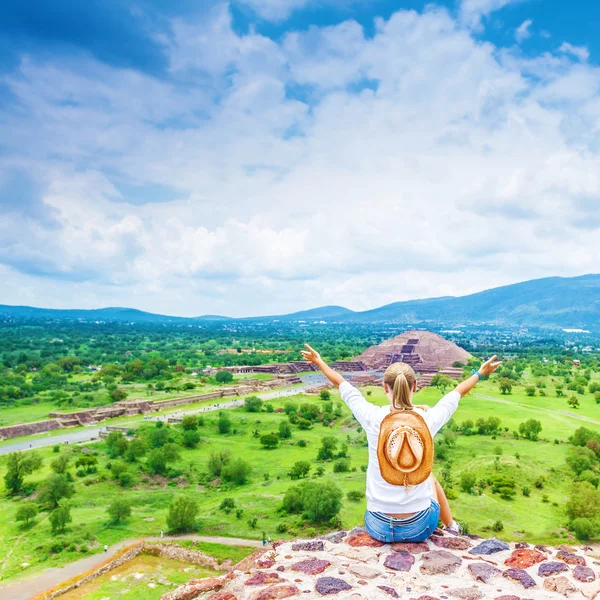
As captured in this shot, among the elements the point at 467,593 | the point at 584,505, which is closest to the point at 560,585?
the point at 467,593

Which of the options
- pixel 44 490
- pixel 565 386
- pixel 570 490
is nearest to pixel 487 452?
pixel 570 490

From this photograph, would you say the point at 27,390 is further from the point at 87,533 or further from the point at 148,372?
the point at 87,533

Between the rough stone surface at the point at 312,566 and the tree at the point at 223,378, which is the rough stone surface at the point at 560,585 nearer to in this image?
the rough stone surface at the point at 312,566

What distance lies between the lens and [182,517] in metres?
21.7

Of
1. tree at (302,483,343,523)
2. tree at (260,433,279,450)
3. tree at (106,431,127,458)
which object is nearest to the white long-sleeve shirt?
tree at (302,483,343,523)

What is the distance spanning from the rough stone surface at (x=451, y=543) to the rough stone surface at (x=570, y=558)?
878mm

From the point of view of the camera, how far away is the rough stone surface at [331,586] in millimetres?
4523

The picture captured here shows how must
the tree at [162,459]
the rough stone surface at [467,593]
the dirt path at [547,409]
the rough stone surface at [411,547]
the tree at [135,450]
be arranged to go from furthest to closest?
the dirt path at [547,409] < the tree at [135,450] < the tree at [162,459] < the rough stone surface at [411,547] < the rough stone surface at [467,593]

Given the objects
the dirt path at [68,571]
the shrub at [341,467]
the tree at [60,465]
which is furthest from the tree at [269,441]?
the dirt path at [68,571]

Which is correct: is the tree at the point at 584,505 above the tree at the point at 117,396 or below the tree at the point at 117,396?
below

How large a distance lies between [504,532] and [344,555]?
1856 centimetres

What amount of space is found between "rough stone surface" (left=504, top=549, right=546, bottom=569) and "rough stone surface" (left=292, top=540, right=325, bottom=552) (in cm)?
192

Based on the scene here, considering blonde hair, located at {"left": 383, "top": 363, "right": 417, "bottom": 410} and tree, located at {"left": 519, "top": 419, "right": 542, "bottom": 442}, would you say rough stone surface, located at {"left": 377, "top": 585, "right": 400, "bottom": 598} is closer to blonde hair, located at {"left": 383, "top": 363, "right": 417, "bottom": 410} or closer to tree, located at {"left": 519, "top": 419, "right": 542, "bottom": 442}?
blonde hair, located at {"left": 383, "top": 363, "right": 417, "bottom": 410}

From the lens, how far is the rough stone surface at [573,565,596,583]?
15.1 feet
